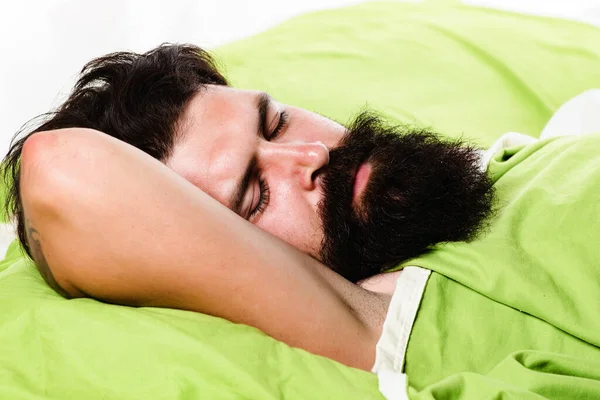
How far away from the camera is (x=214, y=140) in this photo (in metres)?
1.27

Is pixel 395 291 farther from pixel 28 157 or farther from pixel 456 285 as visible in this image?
pixel 28 157

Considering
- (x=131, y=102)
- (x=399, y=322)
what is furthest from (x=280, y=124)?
(x=399, y=322)

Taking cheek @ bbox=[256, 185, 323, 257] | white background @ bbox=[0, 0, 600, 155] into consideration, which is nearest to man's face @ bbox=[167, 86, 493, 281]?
cheek @ bbox=[256, 185, 323, 257]

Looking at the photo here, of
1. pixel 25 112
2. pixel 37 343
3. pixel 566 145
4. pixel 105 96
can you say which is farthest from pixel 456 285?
pixel 25 112

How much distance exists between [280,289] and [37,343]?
1.03ft

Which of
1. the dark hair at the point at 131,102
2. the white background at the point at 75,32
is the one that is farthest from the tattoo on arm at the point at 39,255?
the white background at the point at 75,32

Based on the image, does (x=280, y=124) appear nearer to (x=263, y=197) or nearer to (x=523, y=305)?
(x=263, y=197)

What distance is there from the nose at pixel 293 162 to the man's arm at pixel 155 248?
23 centimetres

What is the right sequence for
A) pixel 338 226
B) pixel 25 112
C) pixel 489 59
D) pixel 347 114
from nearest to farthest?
pixel 338 226 → pixel 347 114 → pixel 489 59 → pixel 25 112

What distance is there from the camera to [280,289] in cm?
102

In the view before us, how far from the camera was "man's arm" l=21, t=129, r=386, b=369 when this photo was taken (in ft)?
3.18

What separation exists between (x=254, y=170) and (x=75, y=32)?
1.48 meters

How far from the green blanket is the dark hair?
19.3 inches

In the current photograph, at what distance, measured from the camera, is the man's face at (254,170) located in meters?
1.24
